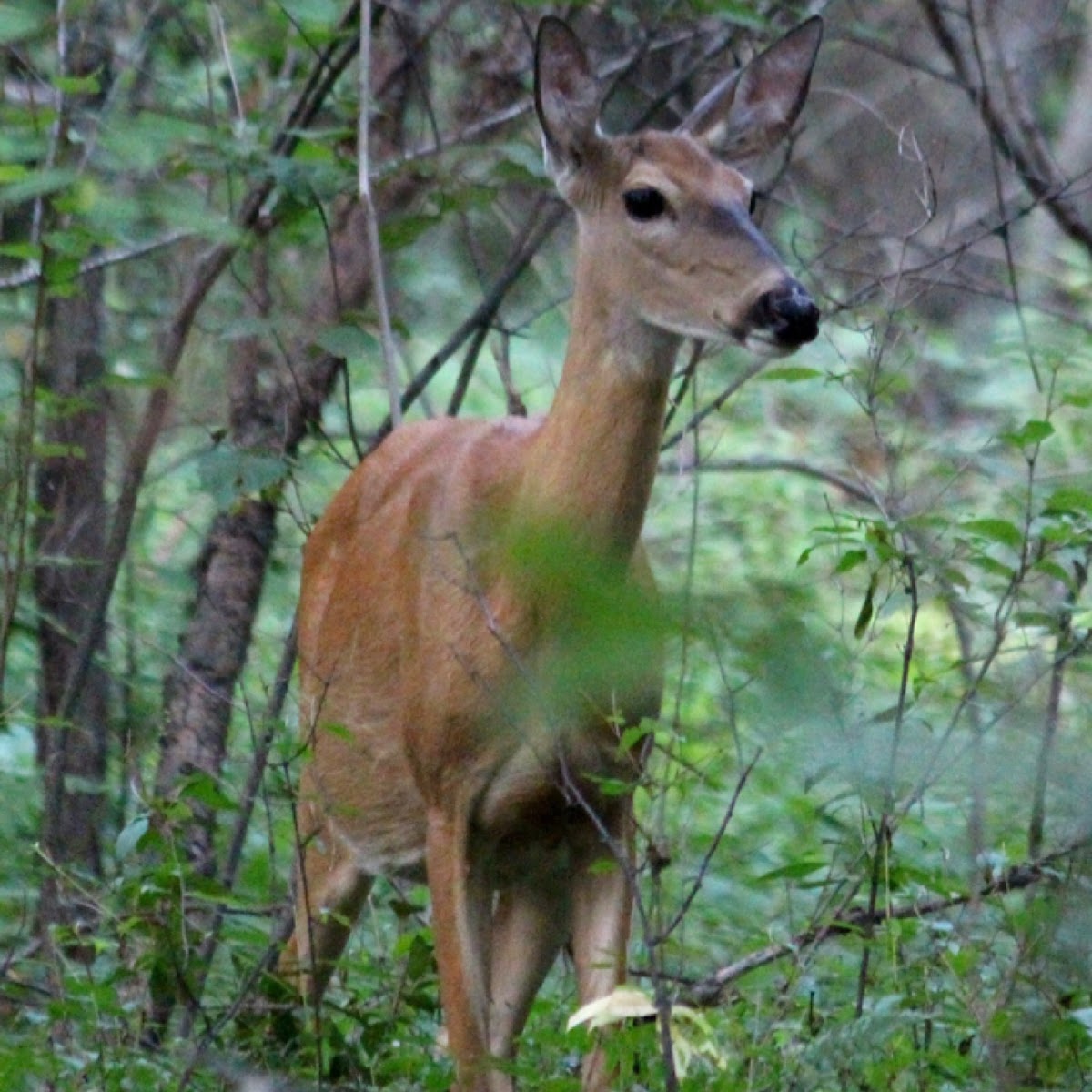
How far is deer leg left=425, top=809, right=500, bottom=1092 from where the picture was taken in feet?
17.1

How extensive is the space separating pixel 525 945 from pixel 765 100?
2.28m

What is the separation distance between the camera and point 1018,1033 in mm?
3814

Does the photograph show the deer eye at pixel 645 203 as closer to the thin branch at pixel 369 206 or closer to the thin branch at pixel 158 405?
the thin branch at pixel 369 206

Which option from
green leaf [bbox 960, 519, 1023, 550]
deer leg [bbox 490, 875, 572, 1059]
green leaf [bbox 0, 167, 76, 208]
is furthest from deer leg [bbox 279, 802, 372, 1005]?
green leaf [bbox 0, 167, 76, 208]

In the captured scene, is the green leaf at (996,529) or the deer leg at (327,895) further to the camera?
the deer leg at (327,895)

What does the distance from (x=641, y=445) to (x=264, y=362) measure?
3112 mm

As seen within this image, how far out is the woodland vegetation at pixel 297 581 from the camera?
365 cm

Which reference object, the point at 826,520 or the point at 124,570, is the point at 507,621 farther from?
the point at 826,520

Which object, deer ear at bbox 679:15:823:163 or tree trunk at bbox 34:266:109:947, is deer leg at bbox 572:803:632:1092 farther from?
tree trunk at bbox 34:266:109:947

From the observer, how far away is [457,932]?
5.25 meters

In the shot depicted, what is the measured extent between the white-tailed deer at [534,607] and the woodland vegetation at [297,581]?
0.65 ft

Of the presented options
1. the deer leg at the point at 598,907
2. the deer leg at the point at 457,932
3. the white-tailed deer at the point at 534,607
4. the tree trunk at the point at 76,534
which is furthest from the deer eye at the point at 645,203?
the tree trunk at the point at 76,534

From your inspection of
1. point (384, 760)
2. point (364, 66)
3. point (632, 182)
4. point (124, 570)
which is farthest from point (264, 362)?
point (632, 182)

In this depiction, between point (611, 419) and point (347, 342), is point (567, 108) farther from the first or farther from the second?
point (347, 342)
